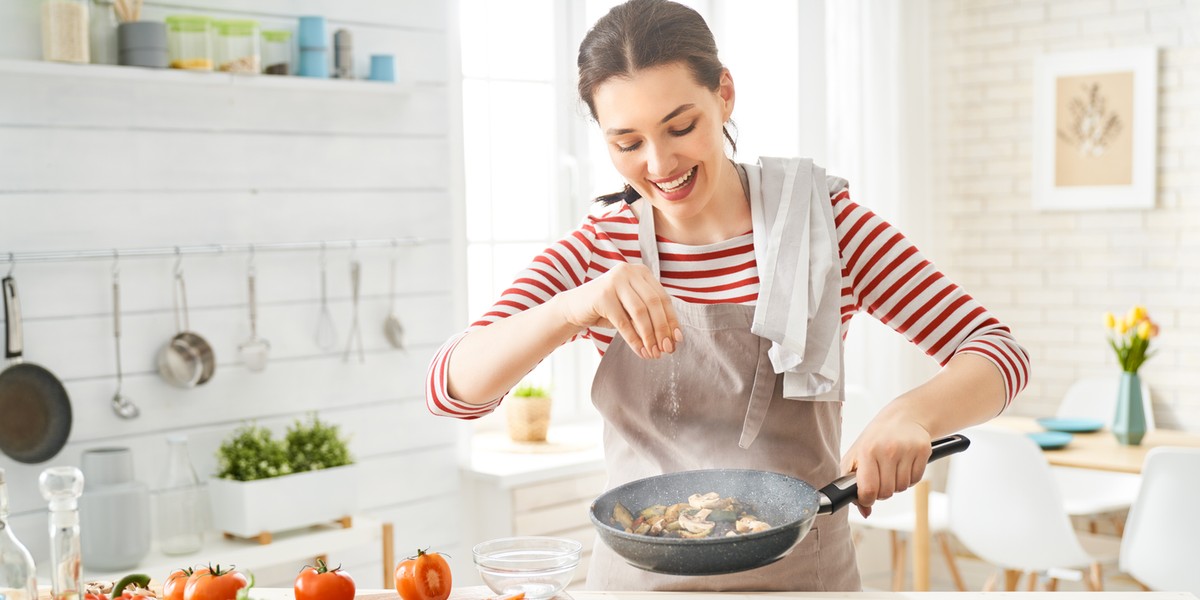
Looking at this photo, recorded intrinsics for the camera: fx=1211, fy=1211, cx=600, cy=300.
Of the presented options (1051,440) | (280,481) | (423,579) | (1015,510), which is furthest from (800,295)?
(1051,440)

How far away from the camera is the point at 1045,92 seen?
187 inches

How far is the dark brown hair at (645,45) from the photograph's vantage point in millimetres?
1618

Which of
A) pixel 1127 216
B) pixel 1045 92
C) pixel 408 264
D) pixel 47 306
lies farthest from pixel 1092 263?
pixel 47 306

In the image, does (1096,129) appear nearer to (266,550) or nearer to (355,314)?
(355,314)

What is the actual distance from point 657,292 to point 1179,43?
371cm

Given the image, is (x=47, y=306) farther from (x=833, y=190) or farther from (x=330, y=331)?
(x=833, y=190)

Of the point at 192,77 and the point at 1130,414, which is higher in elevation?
the point at 192,77

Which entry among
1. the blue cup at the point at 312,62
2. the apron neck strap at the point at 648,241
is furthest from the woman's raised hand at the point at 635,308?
the blue cup at the point at 312,62

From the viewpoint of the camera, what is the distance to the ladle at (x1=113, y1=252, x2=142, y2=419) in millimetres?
2812

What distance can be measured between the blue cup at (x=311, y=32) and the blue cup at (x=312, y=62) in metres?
0.01

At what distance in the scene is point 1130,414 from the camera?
366 centimetres

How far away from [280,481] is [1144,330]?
2582mm

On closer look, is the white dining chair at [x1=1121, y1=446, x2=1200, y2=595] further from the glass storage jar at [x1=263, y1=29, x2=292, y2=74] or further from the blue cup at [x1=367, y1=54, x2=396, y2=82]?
the glass storage jar at [x1=263, y1=29, x2=292, y2=74]

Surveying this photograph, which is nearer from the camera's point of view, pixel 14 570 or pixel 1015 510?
pixel 14 570
